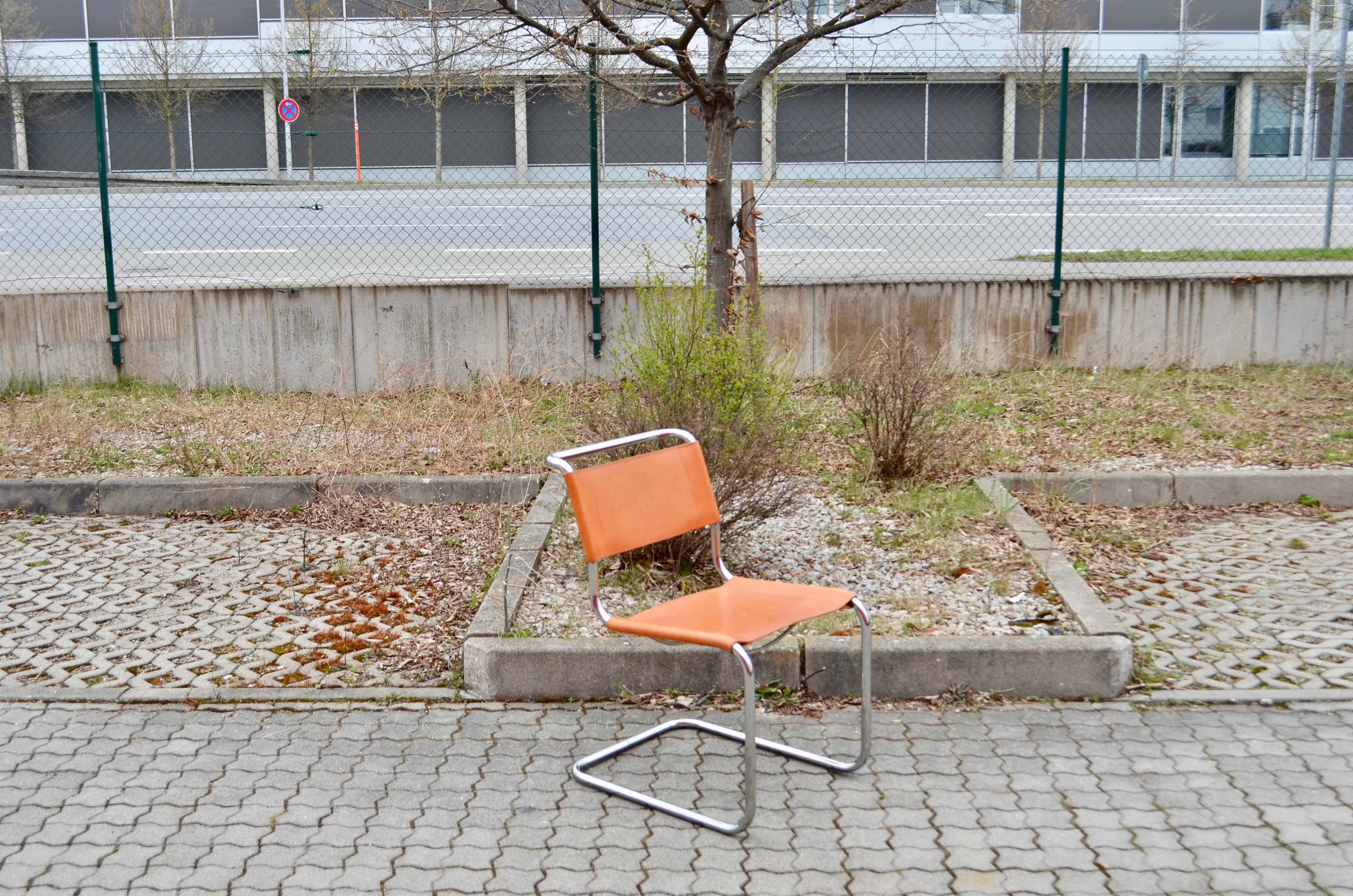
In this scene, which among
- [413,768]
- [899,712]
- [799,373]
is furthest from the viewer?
[799,373]

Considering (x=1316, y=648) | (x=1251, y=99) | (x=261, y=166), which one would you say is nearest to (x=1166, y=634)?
(x=1316, y=648)

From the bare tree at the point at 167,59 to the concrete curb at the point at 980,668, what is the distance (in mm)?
9095

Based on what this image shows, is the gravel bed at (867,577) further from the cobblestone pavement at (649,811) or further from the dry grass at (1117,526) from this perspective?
the cobblestone pavement at (649,811)

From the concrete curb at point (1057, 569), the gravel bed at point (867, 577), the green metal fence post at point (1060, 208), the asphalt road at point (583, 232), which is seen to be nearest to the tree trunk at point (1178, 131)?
the asphalt road at point (583, 232)

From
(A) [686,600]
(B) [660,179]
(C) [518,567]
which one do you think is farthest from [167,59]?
(A) [686,600]

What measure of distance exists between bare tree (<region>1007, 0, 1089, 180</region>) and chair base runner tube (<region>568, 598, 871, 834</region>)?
279 inches

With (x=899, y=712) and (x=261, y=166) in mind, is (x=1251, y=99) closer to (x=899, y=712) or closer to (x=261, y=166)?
(x=261, y=166)

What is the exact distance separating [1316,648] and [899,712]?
1678mm

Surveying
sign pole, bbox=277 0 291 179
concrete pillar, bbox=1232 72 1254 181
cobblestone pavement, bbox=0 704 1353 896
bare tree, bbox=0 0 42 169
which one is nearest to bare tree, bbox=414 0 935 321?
cobblestone pavement, bbox=0 704 1353 896

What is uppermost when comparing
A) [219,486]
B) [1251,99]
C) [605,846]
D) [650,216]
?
[1251,99]

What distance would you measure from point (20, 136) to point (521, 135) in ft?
34.8

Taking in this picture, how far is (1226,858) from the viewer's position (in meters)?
3.13

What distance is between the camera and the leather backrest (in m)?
3.61

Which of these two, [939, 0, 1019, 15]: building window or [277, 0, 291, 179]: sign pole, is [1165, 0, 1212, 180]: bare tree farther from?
[277, 0, 291, 179]: sign pole
